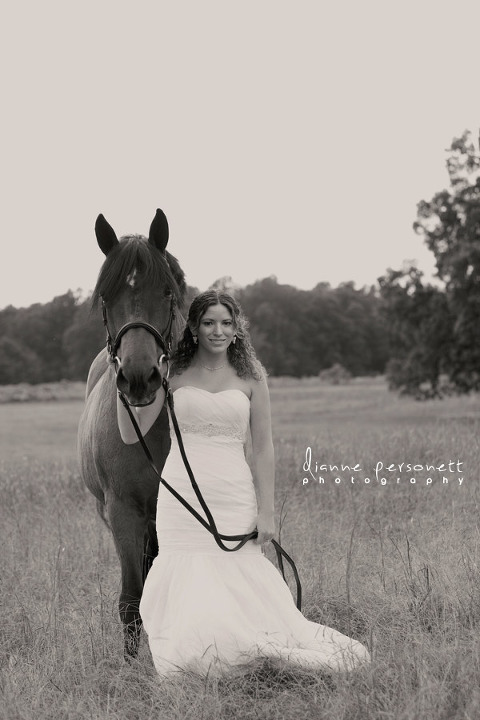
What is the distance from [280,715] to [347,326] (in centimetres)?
6454

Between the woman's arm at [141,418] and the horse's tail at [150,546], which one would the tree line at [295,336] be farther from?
the woman's arm at [141,418]

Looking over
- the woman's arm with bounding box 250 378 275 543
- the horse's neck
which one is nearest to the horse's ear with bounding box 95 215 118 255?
the woman's arm with bounding box 250 378 275 543

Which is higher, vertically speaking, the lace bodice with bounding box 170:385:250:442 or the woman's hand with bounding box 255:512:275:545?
the lace bodice with bounding box 170:385:250:442

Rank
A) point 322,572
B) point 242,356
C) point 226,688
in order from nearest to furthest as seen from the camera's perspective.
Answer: point 226,688 < point 242,356 < point 322,572

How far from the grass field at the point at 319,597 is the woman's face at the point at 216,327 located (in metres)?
1.56

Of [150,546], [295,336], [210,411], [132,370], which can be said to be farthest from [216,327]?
[295,336]

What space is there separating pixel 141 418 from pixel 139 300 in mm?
637

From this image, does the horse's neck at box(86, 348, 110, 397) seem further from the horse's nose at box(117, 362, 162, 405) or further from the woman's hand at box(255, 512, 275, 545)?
the horse's nose at box(117, 362, 162, 405)

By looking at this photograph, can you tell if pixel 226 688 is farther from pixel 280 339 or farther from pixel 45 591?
pixel 280 339

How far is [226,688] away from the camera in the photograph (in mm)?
3242

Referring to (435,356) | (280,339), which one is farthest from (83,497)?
(280,339)

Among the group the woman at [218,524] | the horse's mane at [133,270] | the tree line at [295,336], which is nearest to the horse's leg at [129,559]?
the woman at [218,524]

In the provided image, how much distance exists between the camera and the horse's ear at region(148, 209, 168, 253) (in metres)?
3.80

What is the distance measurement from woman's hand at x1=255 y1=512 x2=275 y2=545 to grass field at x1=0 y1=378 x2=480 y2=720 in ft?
1.99
